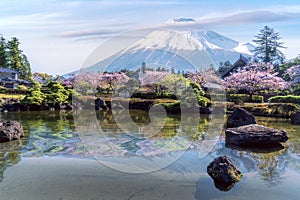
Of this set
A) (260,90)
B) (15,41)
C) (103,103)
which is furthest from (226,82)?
(15,41)

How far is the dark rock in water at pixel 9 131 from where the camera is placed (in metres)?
13.1

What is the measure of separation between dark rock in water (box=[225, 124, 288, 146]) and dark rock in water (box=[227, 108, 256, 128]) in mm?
2781

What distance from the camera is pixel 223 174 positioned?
8.32m

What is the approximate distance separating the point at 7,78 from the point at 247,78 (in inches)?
1270

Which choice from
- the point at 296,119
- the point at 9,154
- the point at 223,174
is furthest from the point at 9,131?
the point at 296,119

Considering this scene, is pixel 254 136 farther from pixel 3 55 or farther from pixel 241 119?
pixel 3 55

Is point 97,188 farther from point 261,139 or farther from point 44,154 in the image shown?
point 261,139

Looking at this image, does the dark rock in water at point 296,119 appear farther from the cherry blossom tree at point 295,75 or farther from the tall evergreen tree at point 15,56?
the tall evergreen tree at point 15,56

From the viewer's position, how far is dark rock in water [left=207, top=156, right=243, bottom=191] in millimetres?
8184

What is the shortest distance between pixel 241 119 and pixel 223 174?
27.5 feet

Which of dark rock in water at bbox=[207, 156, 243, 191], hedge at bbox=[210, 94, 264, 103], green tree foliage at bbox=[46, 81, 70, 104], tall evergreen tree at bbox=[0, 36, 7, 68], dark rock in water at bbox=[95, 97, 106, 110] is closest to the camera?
dark rock in water at bbox=[207, 156, 243, 191]

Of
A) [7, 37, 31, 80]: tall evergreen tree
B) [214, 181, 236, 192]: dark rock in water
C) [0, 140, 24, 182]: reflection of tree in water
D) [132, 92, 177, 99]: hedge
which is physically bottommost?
[214, 181, 236, 192]: dark rock in water

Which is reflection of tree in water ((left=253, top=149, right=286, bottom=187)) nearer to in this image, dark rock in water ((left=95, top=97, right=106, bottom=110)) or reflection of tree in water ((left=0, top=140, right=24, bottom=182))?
reflection of tree in water ((left=0, top=140, right=24, bottom=182))

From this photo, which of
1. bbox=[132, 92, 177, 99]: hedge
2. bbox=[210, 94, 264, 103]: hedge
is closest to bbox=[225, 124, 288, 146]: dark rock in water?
bbox=[210, 94, 264, 103]: hedge
